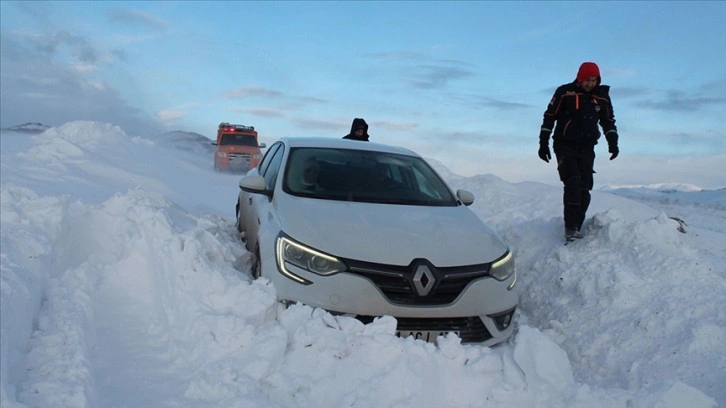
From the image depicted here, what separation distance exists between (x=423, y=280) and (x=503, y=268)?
74 cm

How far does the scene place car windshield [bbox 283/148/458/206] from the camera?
467cm

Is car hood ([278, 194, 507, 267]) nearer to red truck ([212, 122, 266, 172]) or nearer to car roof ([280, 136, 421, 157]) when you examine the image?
car roof ([280, 136, 421, 157])

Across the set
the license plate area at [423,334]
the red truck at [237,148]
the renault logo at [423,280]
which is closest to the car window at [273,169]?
the renault logo at [423,280]

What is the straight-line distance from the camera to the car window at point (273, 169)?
16.6 ft

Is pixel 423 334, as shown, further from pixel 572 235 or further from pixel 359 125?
pixel 359 125

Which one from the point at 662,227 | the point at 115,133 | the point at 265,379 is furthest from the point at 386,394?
the point at 115,133

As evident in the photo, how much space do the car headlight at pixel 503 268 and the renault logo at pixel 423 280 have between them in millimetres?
526

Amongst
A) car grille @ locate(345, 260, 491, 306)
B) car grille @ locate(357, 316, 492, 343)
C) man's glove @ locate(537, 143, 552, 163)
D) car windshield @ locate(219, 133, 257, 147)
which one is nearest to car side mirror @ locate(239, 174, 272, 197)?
car grille @ locate(345, 260, 491, 306)

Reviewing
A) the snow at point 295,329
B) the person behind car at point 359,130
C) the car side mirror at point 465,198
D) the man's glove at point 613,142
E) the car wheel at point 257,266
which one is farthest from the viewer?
the person behind car at point 359,130

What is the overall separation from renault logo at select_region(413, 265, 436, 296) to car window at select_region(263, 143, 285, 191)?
178cm

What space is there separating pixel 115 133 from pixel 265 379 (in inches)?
835

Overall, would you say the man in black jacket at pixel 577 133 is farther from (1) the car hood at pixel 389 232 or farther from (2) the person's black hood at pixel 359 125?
(2) the person's black hood at pixel 359 125

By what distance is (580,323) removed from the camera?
4.48m

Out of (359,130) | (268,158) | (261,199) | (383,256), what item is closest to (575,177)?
(383,256)
